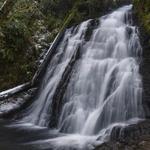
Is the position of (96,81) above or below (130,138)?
above

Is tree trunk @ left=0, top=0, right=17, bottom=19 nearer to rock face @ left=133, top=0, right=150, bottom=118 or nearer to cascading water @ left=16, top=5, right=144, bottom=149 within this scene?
cascading water @ left=16, top=5, right=144, bottom=149

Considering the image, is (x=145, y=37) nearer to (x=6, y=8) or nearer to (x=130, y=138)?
(x=130, y=138)

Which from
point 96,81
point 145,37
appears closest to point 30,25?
point 96,81

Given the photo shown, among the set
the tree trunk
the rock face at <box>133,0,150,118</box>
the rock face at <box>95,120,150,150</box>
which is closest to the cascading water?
the rock face at <box>133,0,150,118</box>

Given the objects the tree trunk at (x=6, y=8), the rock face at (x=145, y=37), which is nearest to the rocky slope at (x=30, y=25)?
the tree trunk at (x=6, y=8)

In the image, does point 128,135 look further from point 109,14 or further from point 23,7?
point 23,7

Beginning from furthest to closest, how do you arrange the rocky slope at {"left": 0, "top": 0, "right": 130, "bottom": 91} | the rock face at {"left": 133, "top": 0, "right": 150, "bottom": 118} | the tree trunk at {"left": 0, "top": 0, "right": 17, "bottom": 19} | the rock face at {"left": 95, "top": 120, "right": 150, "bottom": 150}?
the tree trunk at {"left": 0, "top": 0, "right": 17, "bottom": 19}, the rocky slope at {"left": 0, "top": 0, "right": 130, "bottom": 91}, the rock face at {"left": 133, "top": 0, "right": 150, "bottom": 118}, the rock face at {"left": 95, "top": 120, "right": 150, "bottom": 150}

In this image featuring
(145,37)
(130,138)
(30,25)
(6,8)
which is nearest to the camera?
(130,138)

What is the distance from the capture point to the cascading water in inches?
462

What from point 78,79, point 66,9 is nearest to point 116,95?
point 78,79

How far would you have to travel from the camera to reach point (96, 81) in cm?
1308

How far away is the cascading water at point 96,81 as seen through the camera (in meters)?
11.7

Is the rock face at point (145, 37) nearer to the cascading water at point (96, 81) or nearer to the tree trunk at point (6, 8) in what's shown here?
the cascading water at point (96, 81)

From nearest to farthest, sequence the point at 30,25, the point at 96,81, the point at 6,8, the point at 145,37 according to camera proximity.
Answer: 1. the point at 96,81
2. the point at 145,37
3. the point at 30,25
4. the point at 6,8
